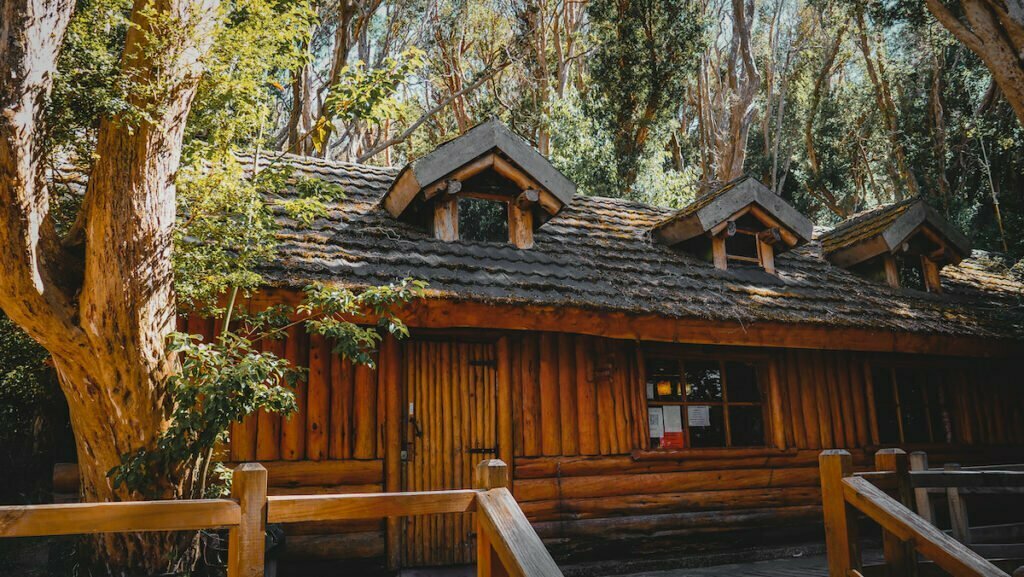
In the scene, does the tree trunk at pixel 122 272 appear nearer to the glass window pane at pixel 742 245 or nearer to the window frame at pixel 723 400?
the window frame at pixel 723 400

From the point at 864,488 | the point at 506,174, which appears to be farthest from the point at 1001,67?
the point at 864,488

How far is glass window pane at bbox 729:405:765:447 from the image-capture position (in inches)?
335

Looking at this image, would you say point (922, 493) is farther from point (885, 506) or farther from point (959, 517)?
point (885, 506)

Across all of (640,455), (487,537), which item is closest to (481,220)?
(640,455)

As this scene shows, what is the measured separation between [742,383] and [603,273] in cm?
238

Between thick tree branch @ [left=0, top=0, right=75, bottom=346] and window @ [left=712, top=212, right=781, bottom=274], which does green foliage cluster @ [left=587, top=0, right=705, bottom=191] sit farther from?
thick tree branch @ [left=0, top=0, right=75, bottom=346]

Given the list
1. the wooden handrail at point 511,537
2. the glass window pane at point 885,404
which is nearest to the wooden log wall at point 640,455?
the glass window pane at point 885,404

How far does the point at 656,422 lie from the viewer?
7934 mm

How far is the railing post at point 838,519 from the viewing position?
154 inches

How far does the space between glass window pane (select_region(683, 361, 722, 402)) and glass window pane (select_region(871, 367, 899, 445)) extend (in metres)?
2.49

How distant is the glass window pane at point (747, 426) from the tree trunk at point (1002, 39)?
4502 mm

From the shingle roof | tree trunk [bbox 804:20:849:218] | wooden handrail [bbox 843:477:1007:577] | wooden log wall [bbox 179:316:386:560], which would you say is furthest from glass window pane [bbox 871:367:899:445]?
tree trunk [bbox 804:20:849:218]

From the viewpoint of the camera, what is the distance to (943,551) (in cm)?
322

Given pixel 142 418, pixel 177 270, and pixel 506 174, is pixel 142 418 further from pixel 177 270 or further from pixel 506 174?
pixel 506 174
